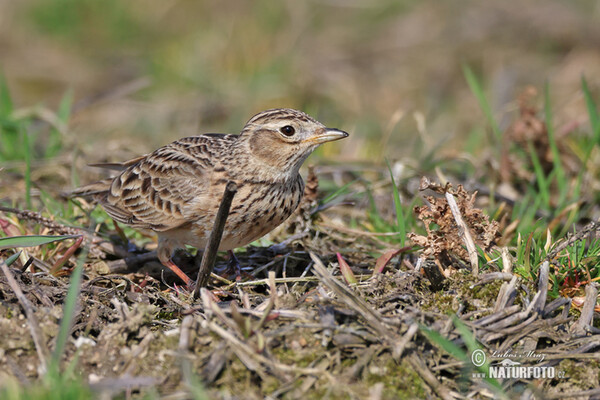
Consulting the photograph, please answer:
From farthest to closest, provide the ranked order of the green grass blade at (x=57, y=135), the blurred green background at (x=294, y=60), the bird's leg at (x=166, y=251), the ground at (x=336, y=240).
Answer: the blurred green background at (x=294, y=60) < the green grass blade at (x=57, y=135) < the bird's leg at (x=166, y=251) < the ground at (x=336, y=240)

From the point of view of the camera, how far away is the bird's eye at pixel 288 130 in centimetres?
521

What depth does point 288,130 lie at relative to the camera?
17.1 ft

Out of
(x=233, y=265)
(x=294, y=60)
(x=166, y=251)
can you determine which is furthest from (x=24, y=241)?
(x=294, y=60)

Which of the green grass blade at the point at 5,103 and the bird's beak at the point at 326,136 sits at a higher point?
the bird's beak at the point at 326,136

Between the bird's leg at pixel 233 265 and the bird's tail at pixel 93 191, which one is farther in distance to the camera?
the bird's tail at pixel 93 191

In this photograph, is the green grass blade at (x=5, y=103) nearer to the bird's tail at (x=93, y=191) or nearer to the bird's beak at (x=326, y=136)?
the bird's tail at (x=93, y=191)

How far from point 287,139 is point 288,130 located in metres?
0.07

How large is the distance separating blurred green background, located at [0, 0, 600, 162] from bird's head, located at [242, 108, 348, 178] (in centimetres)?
327

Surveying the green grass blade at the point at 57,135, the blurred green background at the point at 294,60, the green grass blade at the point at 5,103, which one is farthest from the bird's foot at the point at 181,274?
the blurred green background at the point at 294,60

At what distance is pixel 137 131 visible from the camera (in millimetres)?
9695

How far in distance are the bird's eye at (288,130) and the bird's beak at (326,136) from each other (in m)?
0.13

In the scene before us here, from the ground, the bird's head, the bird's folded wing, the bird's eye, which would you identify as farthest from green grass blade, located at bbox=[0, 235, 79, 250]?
the bird's eye

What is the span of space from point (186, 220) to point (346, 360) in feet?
6.05

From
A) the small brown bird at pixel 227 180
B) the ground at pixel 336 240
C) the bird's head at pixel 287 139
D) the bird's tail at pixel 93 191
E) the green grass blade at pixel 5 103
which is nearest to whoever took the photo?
the ground at pixel 336 240
